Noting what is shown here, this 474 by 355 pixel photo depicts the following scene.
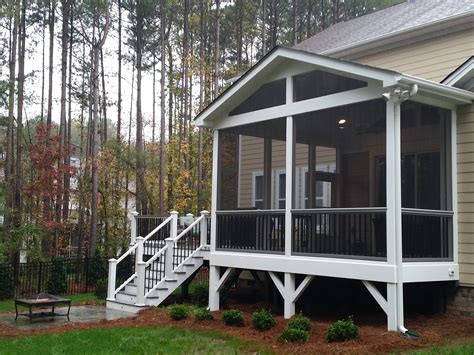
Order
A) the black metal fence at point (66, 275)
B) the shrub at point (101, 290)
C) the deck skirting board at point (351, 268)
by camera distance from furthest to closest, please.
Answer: the black metal fence at point (66, 275) < the shrub at point (101, 290) < the deck skirting board at point (351, 268)

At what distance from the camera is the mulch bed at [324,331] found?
7895mm

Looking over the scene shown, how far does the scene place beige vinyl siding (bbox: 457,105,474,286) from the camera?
9.77m

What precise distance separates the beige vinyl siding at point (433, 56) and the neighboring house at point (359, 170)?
26 millimetres

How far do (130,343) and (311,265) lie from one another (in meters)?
3.41

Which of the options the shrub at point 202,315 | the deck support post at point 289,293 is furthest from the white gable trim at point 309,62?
the shrub at point 202,315

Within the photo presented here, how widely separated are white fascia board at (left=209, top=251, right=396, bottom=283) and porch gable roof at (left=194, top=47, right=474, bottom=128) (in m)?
2.92

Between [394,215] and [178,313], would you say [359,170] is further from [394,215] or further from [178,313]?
[178,313]

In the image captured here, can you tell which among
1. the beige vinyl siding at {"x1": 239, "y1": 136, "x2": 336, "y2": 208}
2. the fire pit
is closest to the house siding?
the beige vinyl siding at {"x1": 239, "y1": 136, "x2": 336, "y2": 208}

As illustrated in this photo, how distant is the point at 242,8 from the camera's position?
101 ft

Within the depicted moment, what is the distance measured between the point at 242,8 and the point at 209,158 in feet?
28.4

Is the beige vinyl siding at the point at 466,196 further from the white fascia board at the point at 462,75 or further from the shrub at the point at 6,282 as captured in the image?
the shrub at the point at 6,282

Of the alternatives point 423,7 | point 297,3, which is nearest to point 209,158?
point 297,3

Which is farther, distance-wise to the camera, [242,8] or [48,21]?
[242,8]

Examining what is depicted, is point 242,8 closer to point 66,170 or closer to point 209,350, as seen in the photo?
point 66,170
